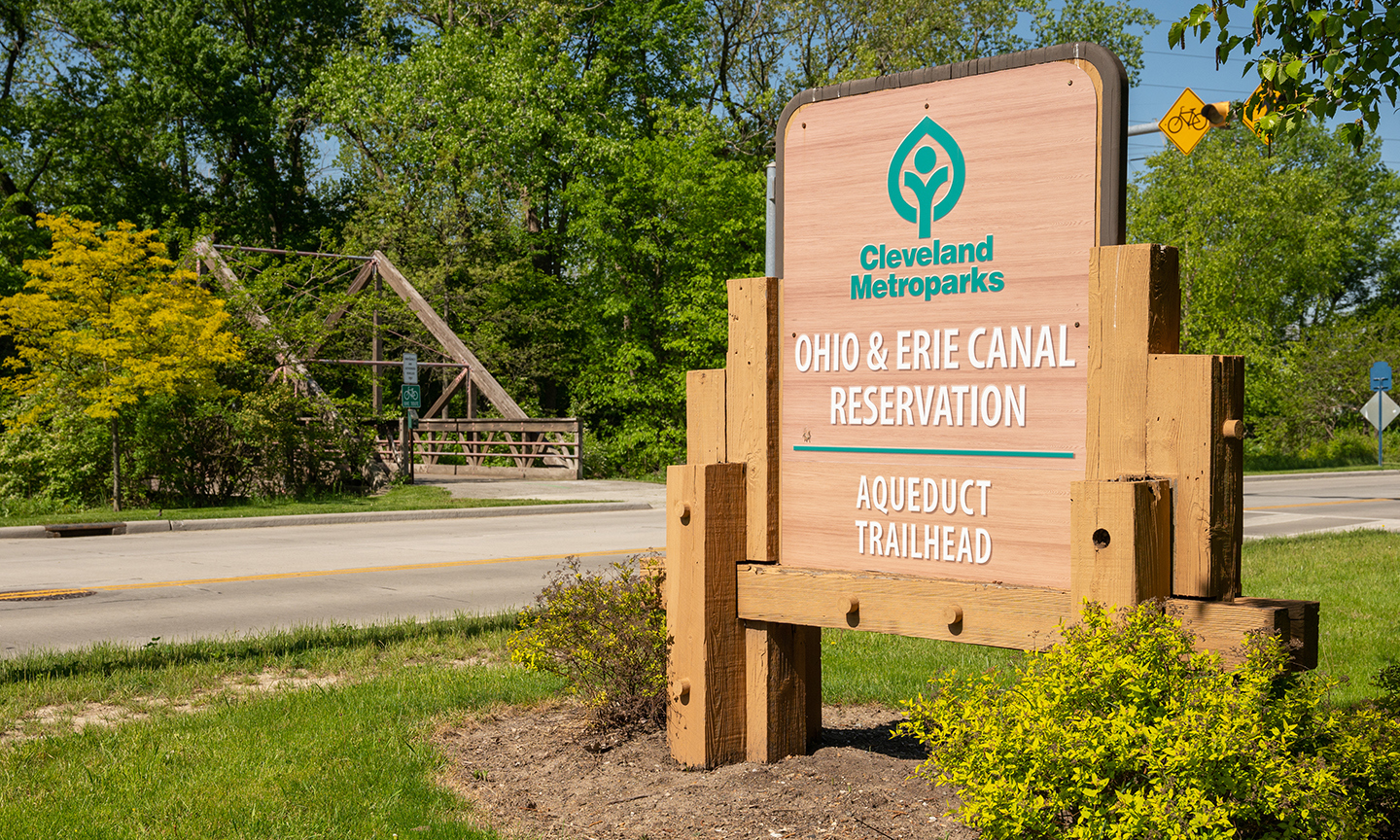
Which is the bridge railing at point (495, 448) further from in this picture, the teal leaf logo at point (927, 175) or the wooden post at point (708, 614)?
the teal leaf logo at point (927, 175)

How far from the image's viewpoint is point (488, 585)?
11.4 meters

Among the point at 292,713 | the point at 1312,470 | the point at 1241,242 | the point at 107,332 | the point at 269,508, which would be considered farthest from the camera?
the point at 1241,242

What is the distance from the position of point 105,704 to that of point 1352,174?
78.3 meters

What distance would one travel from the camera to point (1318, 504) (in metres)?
23.3

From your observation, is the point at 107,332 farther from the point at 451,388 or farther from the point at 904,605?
the point at 904,605

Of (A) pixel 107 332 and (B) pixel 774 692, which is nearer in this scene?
(B) pixel 774 692

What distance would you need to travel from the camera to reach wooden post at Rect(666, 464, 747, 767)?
4723 mm

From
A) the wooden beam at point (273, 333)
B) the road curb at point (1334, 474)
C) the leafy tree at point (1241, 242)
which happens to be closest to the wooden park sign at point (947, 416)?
the wooden beam at point (273, 333)

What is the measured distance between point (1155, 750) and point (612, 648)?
2675 mm

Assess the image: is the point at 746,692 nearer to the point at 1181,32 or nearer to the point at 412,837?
the point at 412,837

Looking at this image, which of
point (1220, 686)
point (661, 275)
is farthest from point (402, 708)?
point (661, 275)

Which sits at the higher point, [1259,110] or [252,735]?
[1259,110]

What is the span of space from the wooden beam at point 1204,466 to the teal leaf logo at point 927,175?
105 cm

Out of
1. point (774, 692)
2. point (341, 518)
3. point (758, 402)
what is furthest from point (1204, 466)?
point (341, 518)
